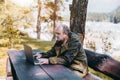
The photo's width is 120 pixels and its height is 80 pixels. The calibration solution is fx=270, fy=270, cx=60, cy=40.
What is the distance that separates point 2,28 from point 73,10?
4794 mm

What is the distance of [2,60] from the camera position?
32.0ft

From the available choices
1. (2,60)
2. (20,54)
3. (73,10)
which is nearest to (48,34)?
(2,60)

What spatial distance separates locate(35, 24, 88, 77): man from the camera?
167 inches

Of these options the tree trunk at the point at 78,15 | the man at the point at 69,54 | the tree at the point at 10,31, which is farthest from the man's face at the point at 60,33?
the tree at the point at 10,31

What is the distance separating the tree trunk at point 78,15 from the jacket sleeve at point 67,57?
326 centimetres

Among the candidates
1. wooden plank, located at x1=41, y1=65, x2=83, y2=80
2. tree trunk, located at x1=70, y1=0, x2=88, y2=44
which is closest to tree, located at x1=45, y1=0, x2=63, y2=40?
tree trunk, located at x1=70, y1=0, x2=88, y2=44

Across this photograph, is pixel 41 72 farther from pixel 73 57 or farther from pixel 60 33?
pixel 60 33

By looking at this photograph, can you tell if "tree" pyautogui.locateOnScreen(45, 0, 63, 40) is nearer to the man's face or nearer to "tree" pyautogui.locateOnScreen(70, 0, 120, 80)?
"tree" pyautogui.locateOnScreen(70, 0, 120, 80)

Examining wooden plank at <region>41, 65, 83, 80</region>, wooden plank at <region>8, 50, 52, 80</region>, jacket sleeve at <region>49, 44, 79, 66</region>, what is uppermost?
jacket sleeve at <region>49, 44, 79, 66</region>

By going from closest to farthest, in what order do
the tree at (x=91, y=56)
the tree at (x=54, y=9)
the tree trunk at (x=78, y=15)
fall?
the tree at (x=91, y=56) → the tree trunk at (x=78, y=15) → the tree at (x=54, y=9)

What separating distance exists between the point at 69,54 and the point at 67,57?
0.07 meters

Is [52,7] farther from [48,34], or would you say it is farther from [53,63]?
[53,63]

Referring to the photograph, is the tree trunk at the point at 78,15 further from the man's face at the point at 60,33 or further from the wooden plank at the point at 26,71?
the man's face at the point at 60,33

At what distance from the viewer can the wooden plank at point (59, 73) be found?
3290mm
